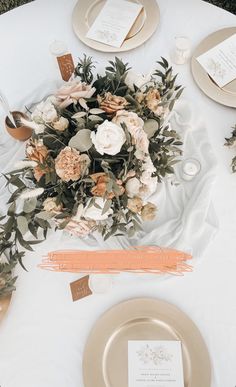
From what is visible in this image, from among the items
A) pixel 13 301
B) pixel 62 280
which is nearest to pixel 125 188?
pixel 62 280

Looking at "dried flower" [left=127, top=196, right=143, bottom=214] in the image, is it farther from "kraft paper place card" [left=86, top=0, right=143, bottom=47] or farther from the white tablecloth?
"kraft paper place card" [left=86, top=0, right=143, bottom=47]

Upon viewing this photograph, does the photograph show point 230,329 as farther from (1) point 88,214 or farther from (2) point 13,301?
(2) point 13,301

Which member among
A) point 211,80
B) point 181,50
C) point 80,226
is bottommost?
point 80,226

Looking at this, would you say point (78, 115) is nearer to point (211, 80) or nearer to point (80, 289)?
point (80, 289)

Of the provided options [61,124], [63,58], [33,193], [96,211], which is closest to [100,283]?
[96,211]

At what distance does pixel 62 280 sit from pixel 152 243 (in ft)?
1.00

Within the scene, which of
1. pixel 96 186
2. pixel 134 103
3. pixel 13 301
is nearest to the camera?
pixel 96 186

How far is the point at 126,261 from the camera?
1163mm

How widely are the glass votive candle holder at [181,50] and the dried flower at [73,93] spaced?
535 mm

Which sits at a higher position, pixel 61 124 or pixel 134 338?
pixel 61 124

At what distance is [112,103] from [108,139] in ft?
0.46

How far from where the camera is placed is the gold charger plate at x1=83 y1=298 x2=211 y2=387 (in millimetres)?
1072

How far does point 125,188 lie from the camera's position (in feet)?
3.33

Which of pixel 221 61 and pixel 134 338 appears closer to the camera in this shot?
pixel 134 338
